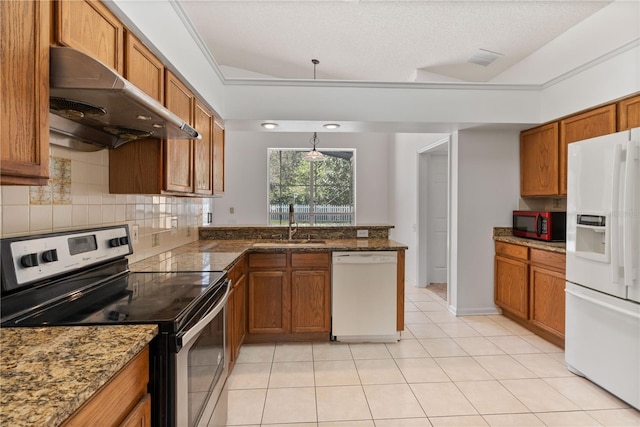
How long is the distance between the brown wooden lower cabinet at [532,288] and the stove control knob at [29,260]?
345cm

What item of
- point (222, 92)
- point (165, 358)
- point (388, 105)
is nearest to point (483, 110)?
point (388, 105)

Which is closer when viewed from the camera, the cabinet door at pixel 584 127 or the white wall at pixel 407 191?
the cabinet door at pixel 584 127

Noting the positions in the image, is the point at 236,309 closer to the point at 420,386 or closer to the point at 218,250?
the point at 218,250

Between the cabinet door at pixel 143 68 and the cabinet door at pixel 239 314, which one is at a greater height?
the cabinet door at pixel 143 68

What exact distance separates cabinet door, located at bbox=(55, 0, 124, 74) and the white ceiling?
1.97 metres

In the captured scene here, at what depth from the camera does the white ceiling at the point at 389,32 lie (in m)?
2.89

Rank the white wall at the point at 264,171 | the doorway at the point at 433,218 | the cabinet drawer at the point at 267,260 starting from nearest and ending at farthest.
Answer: the cabinet drawer at the point at 267,260 < the doorway at the point at 433,218 < the white wall at the point at 264,171

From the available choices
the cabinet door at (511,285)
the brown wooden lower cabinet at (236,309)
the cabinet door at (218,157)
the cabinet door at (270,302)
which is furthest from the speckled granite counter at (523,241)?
the cabinet door at (218,157)

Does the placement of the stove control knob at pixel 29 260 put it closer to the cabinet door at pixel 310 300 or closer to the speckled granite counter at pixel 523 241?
the cabinet door at pixel 310 300

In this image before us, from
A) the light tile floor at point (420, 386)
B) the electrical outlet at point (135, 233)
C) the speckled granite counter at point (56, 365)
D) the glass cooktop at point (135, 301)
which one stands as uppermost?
the electrical outlet at point (135, 233)

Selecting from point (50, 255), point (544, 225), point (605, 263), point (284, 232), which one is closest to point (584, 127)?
point (544, 225)

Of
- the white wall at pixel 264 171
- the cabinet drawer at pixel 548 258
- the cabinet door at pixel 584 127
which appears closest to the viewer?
the cabinet door at pixel 584 127

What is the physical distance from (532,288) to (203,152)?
126 inches

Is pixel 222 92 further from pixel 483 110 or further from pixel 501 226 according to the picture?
pixel 501 226
